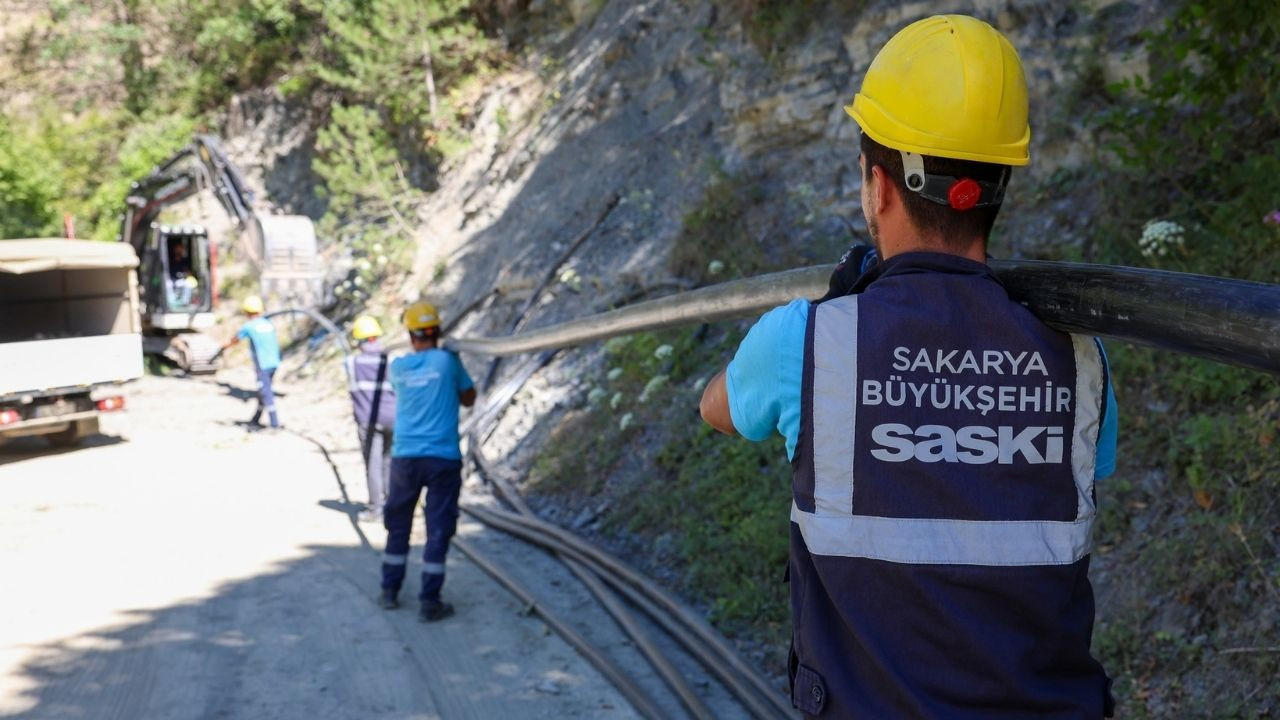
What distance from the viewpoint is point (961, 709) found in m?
1.75

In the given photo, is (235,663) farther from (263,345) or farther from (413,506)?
(263,345)

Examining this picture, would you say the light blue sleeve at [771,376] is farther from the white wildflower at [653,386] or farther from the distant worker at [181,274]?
the distant worker at [181,274]

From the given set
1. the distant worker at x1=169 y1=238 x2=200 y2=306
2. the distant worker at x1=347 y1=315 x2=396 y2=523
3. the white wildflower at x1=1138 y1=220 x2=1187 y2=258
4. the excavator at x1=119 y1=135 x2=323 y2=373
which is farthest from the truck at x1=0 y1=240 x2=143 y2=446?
the white wildflower at x1=1138 y1=220 x2=1187 y2=258

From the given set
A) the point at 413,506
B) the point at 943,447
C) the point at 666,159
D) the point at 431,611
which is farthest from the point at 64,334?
the point at 943,447

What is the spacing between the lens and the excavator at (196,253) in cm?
1896

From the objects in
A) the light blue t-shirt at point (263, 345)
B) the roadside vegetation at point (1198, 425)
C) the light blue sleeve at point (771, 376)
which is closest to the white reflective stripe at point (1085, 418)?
the light blue sleeve at point (771, 376)

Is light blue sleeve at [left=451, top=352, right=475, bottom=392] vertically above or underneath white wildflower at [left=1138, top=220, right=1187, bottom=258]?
underneath

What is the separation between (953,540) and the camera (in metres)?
1.75

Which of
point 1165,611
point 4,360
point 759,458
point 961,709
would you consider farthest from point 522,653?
point 4,360

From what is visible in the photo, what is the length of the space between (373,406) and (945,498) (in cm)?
839

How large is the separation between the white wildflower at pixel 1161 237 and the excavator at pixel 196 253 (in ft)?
50.4

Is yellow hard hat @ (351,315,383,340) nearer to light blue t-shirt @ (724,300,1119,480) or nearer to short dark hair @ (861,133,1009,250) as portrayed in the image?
light blue t-shirt @ (724,300,1119,480)

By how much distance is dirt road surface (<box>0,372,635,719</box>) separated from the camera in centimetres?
564

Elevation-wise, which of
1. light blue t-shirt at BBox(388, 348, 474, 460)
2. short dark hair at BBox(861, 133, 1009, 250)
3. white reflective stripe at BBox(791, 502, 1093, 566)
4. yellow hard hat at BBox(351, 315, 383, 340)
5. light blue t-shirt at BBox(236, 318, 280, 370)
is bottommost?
light blue t-shirt at BBox(236, 318, 280, 370)
